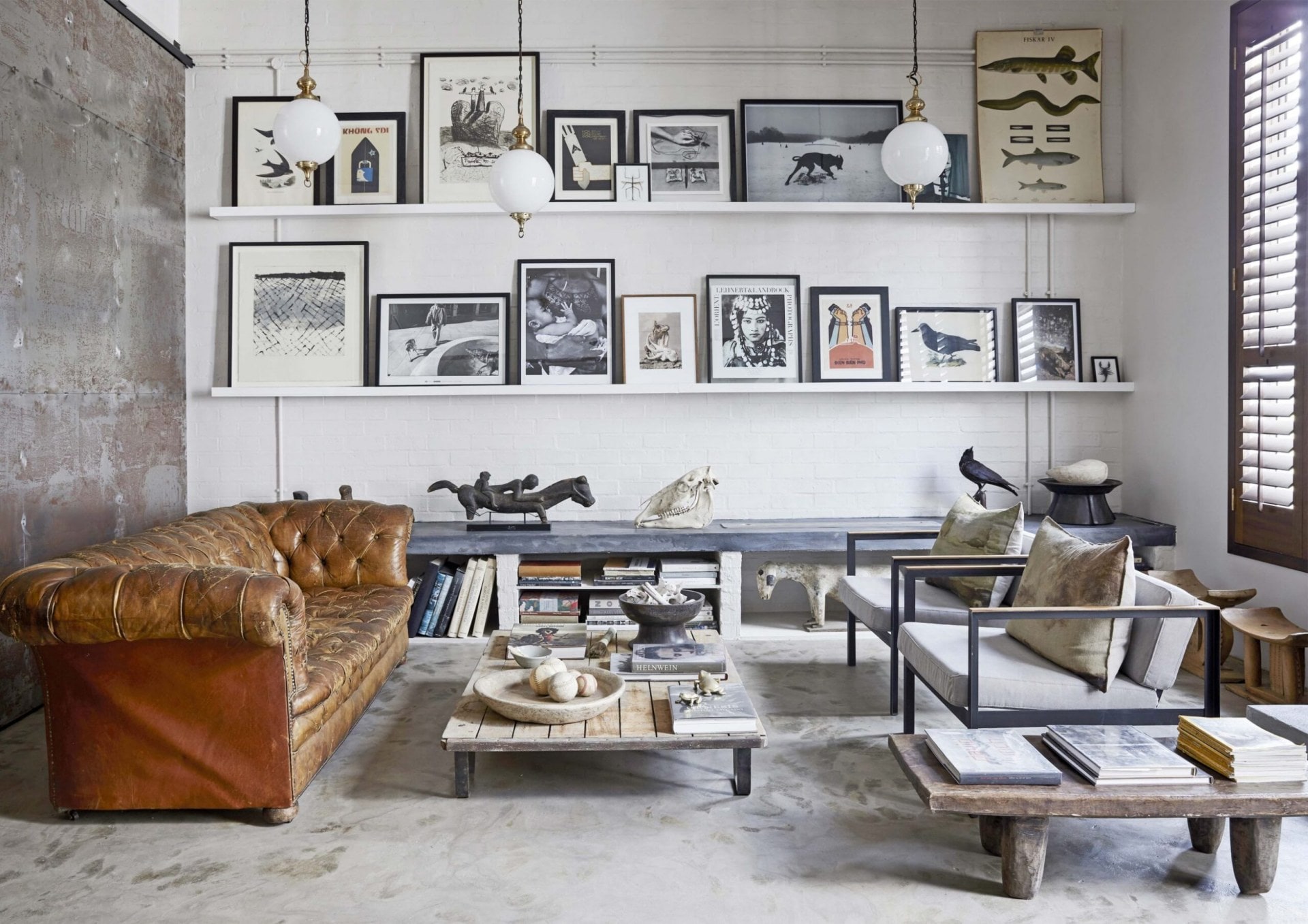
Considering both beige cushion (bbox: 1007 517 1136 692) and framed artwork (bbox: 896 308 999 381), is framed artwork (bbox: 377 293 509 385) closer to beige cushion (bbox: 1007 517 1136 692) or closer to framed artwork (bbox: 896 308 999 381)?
framed artwork (bbox: 896 308 999 381)

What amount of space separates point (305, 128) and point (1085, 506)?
4622 millimetres

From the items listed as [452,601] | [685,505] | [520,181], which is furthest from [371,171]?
[685,505]

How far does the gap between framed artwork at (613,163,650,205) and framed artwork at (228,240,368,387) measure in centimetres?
159

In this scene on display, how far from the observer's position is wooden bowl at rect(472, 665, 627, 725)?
3059mm

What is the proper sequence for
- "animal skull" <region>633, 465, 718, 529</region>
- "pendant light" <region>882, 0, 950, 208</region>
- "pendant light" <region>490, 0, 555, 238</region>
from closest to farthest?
1. "pendant light" <region>490, 0, 555, 238</region>
2. "pendant light" <region>882, 0, 950, 208</region>
3. "animal skull" <region>633, 465, 718, 529</region>

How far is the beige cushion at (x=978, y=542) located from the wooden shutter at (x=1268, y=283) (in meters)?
1.31

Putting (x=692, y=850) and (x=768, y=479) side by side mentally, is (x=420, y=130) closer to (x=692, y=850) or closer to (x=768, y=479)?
(x=768, y=479)

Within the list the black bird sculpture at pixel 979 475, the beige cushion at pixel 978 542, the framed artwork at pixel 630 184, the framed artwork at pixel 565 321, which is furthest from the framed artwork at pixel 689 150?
the beige cushion at pixel 978 542

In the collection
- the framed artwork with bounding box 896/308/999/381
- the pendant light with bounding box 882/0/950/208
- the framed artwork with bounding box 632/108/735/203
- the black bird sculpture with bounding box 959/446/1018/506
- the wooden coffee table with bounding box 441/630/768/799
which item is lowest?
the wooden coffee table with bounding box 441/630/768/799

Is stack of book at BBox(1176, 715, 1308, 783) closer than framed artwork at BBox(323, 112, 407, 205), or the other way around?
stack of book at BBox(1176, 715, 1308, 783)

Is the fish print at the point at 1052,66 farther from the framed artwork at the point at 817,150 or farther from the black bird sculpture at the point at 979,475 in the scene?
the black bird sculpture at the point at 979,475

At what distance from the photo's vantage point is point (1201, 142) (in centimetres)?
500

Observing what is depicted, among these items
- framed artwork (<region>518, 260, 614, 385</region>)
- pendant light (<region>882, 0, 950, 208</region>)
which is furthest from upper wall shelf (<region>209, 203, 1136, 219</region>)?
pendant light (<region>882, 0, 950, 208</region>)

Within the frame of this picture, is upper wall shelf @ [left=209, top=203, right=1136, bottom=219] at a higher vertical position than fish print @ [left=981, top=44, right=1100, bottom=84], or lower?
lower
